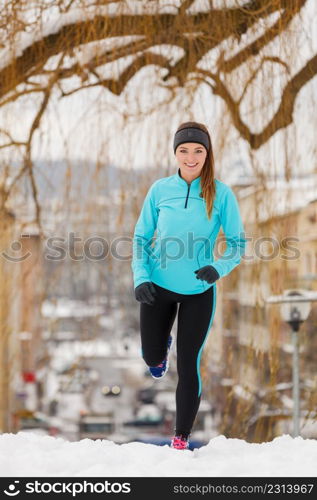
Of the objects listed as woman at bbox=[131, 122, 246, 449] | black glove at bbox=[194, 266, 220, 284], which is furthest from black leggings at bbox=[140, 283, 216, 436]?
black glove at bbox=[194, 266, 220, 284]

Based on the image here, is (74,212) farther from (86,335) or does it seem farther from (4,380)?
(4,380)

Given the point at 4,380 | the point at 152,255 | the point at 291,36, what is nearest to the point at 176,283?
the point at 152,255

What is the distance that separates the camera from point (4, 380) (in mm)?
4332

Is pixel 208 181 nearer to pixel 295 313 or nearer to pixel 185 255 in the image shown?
pixel 185 255

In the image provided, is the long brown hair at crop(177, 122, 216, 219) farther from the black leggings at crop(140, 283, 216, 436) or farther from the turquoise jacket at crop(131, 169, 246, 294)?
the black leggings at crop(140, 283, 216, 436)

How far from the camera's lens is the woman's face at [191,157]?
2.45 m

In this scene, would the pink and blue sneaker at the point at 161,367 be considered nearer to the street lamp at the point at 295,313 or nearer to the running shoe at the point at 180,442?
the running shoe at the point at 180,442

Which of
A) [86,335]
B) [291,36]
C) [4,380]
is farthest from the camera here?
[4,380]

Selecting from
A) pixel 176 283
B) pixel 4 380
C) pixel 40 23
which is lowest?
pixel 4 380

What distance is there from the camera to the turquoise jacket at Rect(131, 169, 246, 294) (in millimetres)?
2400

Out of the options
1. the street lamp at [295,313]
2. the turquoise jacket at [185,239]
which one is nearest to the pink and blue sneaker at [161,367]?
the turquoise jacket at [185,239]

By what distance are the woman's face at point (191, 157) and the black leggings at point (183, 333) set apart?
0.36 meters

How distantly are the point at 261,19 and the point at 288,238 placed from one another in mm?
979

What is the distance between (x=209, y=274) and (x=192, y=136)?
1.43ft
